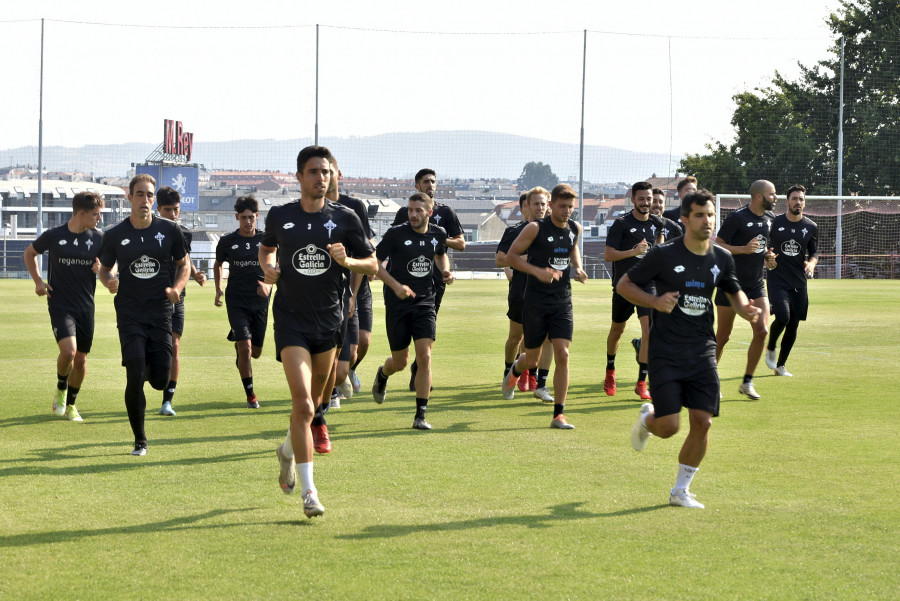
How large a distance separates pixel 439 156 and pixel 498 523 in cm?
4348

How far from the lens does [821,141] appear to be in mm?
49531

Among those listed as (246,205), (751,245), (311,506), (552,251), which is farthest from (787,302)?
(311,506)

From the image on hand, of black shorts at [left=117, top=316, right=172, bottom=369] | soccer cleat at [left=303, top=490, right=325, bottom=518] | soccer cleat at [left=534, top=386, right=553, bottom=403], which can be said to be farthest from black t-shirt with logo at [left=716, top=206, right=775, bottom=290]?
soccer cleat at [left=303, top=490, right=325, bottom=518]

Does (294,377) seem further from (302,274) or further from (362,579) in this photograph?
(362,579)

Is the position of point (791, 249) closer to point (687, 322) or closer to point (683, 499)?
point (687, 322)

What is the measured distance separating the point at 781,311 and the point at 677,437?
450cm

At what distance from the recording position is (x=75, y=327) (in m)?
10.1

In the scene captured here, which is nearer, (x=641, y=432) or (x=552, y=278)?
(x=641, y=432)

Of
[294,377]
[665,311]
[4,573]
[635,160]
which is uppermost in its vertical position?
[635,160]

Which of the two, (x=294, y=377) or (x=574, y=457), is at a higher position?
(x=294, y=377)

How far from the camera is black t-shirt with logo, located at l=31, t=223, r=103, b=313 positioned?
10.0m

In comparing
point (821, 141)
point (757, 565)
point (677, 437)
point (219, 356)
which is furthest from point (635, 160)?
point (757, 565)

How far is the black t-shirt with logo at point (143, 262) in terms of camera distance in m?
8.61

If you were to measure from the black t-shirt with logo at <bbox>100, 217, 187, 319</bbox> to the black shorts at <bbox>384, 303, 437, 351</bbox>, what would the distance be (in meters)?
2.07
